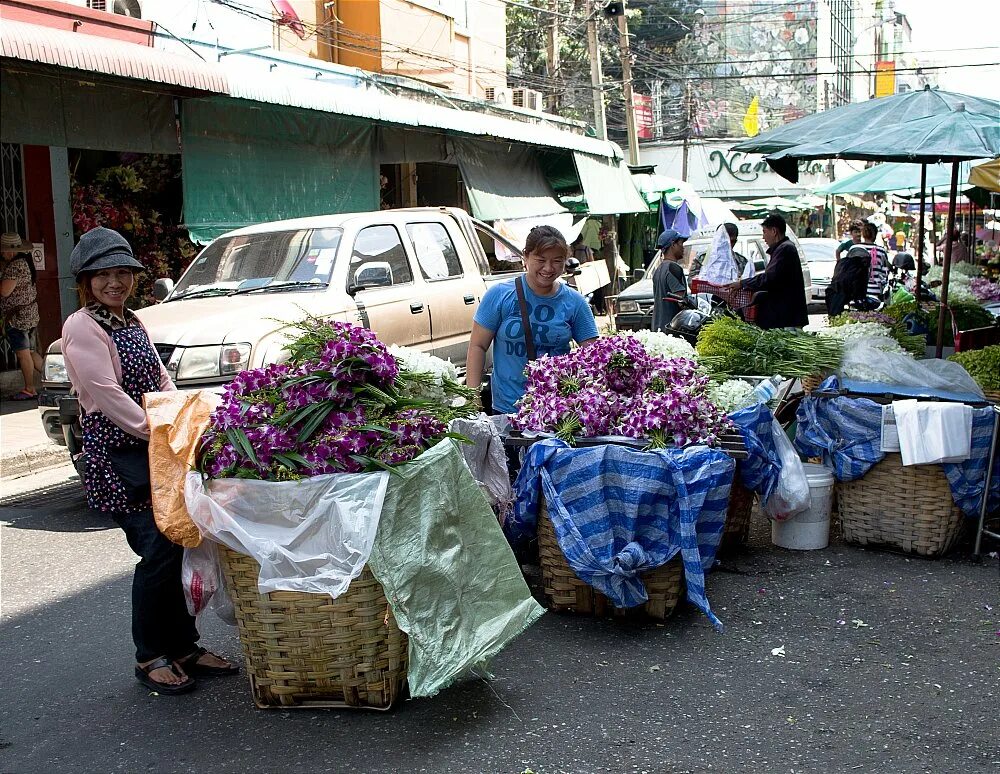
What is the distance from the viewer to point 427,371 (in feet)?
15.6

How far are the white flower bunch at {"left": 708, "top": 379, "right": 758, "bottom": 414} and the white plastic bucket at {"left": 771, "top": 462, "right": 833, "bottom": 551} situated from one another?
65cm

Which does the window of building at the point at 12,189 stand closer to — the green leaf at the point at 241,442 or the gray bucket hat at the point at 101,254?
the gray bucket hat at the point at 101,254

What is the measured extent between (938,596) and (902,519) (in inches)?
27.9

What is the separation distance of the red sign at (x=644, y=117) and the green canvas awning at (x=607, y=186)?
27325 millimetres

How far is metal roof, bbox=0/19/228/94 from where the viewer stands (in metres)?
8.50

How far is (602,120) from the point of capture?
26891mm

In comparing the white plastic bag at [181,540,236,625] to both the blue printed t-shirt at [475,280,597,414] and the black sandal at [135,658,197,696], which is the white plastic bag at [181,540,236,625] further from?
the blue printed t-shirt at [475,280,597,414]

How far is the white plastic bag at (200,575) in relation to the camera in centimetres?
411

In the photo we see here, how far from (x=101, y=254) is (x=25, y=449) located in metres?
5.94

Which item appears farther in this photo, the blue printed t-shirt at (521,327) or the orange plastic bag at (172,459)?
the blue printed t-shirt at (521,327)

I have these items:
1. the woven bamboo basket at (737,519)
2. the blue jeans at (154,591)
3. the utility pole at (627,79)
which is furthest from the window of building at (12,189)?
the utility pole at (627,79)

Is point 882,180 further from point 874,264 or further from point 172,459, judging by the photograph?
point 172,459

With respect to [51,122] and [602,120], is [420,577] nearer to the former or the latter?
[51,122]

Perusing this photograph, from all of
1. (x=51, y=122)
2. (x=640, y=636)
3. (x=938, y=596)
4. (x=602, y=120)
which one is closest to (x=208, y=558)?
(x=640, y=636)
